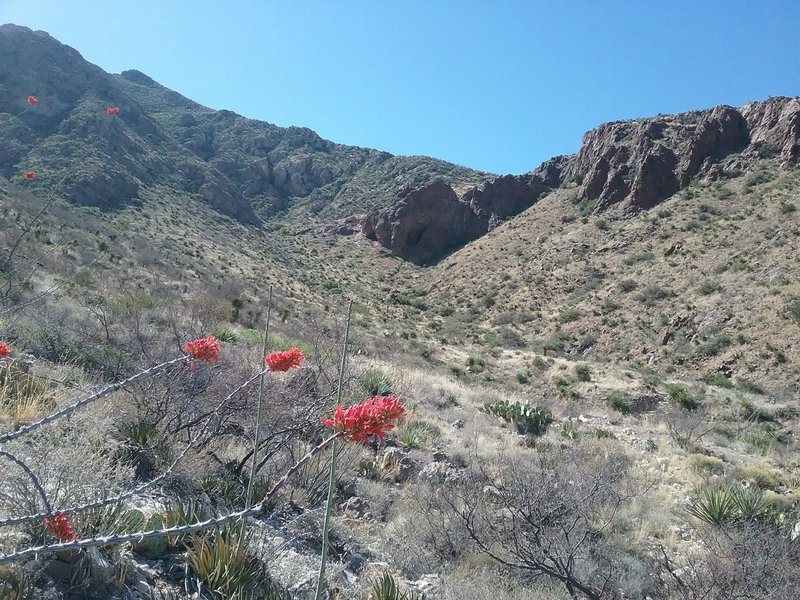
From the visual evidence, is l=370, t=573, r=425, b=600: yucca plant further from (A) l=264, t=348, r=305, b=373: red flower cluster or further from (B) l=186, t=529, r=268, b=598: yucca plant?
(A) l=264, t=348, r=305, b=373: red flower cluster

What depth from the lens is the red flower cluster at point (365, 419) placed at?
2.25 metres

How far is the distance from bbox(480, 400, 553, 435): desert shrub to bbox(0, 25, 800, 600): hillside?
0.17 feet

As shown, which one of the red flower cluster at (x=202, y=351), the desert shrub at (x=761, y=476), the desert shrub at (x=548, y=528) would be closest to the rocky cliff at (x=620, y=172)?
Answer: the desert shrub at (x=761, y=476)

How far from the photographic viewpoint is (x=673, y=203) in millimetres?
38906

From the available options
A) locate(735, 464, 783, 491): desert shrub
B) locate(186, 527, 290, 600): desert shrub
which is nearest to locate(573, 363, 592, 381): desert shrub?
locate(735, 464, 783, 491): desert shrub

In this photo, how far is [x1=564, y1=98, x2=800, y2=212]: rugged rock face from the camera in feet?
127

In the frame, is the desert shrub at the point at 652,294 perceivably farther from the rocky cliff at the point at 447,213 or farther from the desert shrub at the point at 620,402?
the rocky cliff at the point at 447,213

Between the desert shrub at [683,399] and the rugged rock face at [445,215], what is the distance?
130 feet

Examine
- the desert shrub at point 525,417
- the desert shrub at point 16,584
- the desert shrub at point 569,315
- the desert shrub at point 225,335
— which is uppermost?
the desert shrub at point 569,315

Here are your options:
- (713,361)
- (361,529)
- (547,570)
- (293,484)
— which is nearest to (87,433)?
(293,484)

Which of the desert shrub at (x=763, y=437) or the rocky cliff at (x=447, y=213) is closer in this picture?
the desert shrub at (x=763, y=437)

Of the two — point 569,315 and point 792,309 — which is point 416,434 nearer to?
point 792,309

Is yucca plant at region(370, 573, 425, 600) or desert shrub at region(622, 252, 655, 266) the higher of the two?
desert shrub at region(622, 252, 655, 266)

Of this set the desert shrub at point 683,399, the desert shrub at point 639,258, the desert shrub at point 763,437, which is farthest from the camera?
the desert shrub at point 639,258
